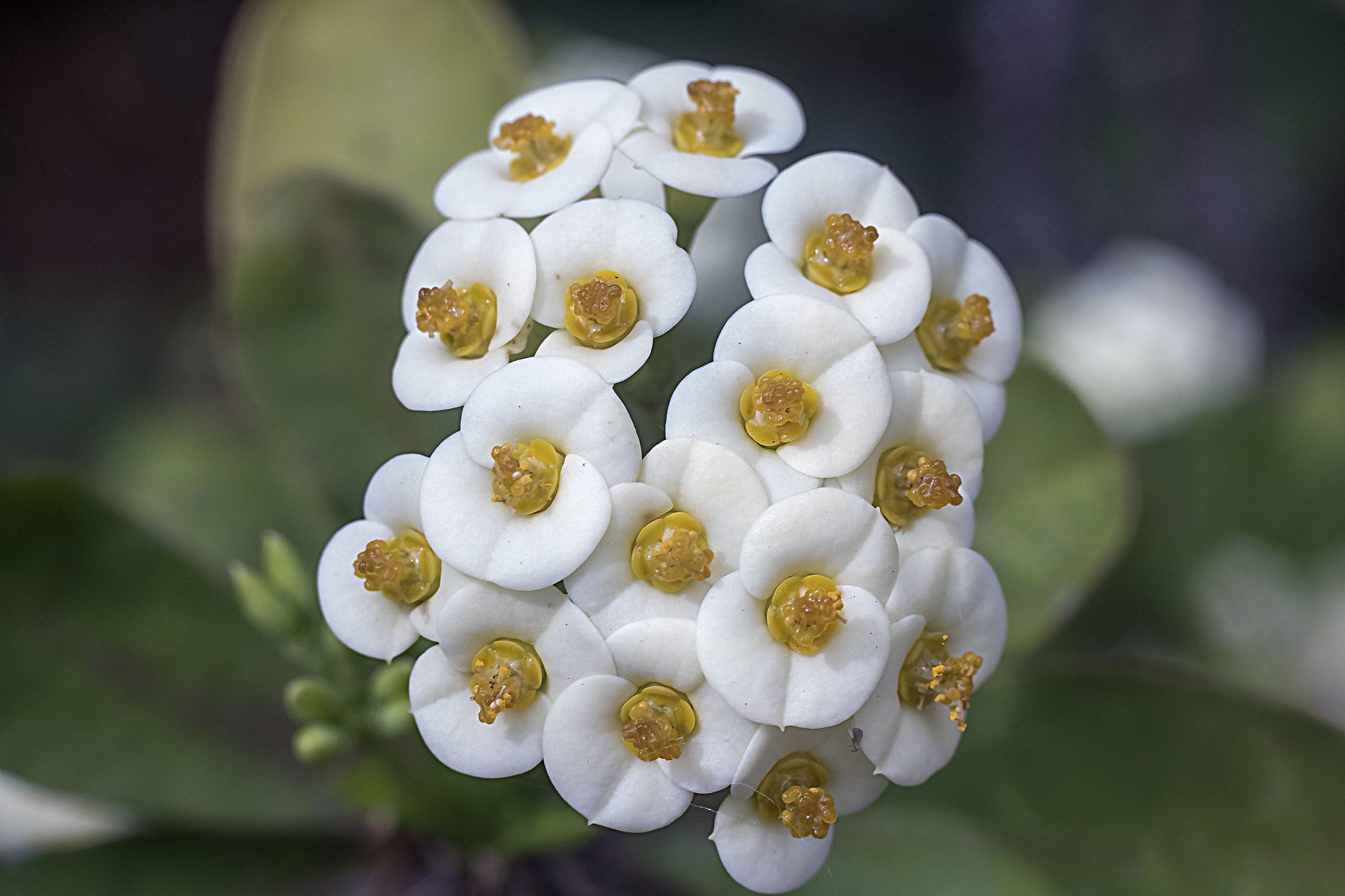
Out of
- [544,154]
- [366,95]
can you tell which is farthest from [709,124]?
[366,95]

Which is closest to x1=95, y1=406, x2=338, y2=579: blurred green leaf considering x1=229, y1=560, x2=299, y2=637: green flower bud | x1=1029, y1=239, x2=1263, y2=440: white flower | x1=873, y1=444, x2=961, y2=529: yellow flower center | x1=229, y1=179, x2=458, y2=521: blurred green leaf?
x1=229, y1=179, x2=458, y2=521: blurred green leaf

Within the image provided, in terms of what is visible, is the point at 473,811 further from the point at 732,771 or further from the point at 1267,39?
the point at 1267,39

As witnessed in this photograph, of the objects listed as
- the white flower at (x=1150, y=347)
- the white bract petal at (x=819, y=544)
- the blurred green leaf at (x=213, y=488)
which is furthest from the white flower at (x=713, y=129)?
the white flower at (x=1150, y=347)

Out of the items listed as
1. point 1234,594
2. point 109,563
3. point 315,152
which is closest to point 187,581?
point 109,563

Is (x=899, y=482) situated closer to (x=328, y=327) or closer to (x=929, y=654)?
(x=929, y=654)

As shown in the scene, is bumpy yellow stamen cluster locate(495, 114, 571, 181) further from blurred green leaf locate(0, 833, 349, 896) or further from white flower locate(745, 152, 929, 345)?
blurred green leaf locate(0, 833, 349, 896)

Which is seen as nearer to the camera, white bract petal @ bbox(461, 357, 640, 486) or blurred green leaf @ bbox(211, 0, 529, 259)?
white bract petal @ bbox(461, 357, 640, 486)

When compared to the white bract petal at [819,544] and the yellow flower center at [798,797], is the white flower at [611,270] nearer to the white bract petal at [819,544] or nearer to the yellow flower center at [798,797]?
the white bract petal at [819,544]
